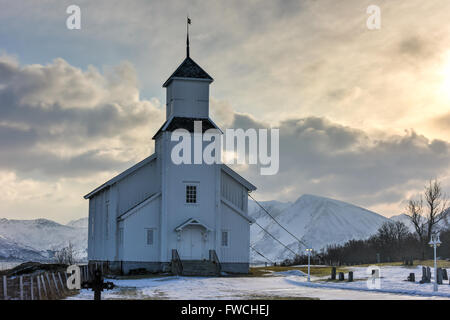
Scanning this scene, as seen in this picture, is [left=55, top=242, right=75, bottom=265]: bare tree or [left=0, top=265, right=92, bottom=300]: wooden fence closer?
[left=0, top=265, right=92, bottom=300]: wooden fence

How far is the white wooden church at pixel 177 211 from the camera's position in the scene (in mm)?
48719

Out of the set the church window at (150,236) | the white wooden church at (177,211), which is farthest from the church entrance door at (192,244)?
the church window at (150,236)

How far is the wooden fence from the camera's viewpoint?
24.6 metres

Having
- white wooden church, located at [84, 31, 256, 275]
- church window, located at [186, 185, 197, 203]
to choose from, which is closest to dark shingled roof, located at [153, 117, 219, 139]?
white wooden church, located at [84, 31, 256, 275]

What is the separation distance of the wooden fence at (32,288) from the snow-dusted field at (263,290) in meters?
0.94

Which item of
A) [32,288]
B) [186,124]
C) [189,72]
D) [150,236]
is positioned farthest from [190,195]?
[32,288]

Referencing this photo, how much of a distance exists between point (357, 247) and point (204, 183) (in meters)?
40.9

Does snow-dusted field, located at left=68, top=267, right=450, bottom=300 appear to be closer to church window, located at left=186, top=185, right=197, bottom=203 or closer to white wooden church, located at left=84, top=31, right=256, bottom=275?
white wooden church, located at left=84, top=31, right=256, bottom=275

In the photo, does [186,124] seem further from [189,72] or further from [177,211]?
[177,211]

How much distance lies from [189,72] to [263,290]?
22.8 m

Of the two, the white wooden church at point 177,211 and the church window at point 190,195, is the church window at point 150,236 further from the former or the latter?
the church window at point 190,195

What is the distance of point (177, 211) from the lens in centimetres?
4944
